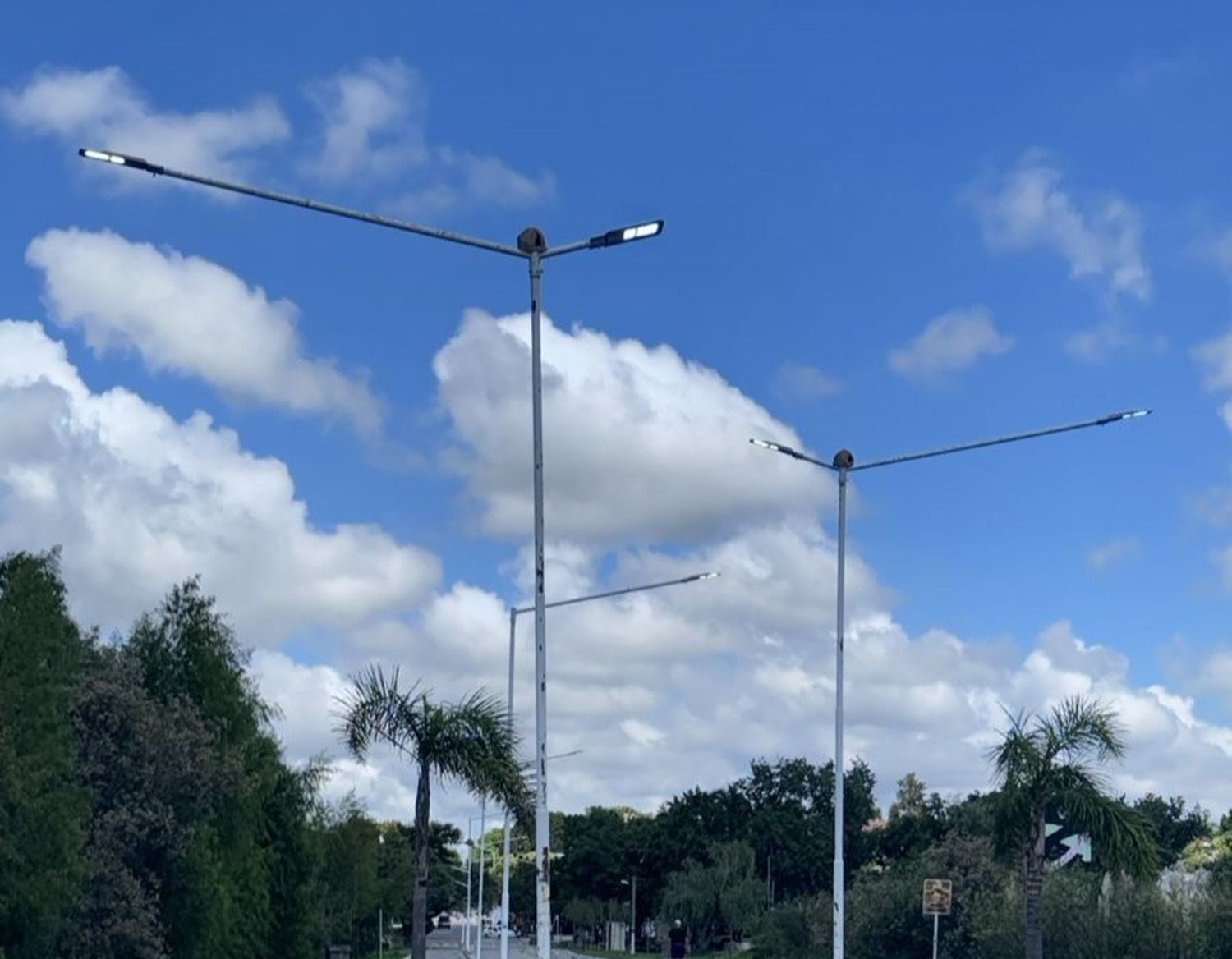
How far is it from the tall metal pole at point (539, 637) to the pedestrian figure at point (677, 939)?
305 ft

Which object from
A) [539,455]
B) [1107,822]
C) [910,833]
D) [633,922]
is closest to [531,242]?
[539,455]

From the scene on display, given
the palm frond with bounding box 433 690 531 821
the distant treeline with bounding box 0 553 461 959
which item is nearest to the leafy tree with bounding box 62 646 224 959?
the distant treeline with bounding box 0 553 461 959

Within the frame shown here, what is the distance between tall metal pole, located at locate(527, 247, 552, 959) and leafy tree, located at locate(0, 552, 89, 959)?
1406cm

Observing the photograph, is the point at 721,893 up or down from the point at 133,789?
Result: down

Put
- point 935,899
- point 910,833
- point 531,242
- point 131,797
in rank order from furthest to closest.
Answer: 1. point 910,833
2. point 131,797
3. point 935,899
4. point 531,242

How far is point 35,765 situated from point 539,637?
16.7 meters

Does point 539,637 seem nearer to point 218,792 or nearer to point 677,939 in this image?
point 218,792

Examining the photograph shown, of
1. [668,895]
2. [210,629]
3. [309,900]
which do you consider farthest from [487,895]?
[210,629]

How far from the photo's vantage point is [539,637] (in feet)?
82.7

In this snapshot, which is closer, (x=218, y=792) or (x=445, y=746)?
(x=445, y=746)

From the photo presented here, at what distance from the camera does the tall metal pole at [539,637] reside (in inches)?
975

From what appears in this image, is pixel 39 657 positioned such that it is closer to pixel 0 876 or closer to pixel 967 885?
pixel 0 876

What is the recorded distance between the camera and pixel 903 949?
214 feet

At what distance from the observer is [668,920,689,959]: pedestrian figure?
380 feet
